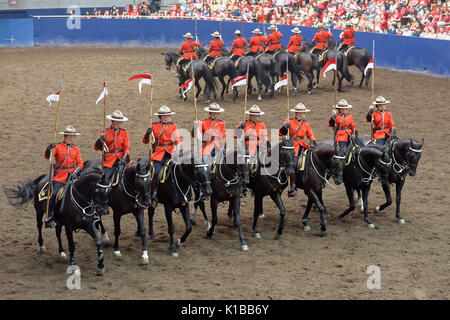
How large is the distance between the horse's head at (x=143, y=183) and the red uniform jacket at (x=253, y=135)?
213 centimetres

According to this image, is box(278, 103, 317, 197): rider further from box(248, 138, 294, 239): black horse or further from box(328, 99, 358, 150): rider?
box(328, 99, 358, 150): rider

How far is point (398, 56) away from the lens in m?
27.9

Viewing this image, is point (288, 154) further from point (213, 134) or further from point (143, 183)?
point (143, 183)

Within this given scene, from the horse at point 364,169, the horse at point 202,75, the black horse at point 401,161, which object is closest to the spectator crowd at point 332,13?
the horse at point 202,75

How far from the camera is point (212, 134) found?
1207 cm

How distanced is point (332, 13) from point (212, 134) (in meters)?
21.1

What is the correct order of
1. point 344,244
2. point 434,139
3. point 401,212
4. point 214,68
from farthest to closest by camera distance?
point 214,68, point 434,139, point 401,212, point 344,244

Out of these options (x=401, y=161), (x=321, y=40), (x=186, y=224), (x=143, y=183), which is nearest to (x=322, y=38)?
(x=321, y=40)

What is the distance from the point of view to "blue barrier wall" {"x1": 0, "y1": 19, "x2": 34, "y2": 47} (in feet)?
118

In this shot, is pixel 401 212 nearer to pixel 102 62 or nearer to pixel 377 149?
pixel 377 149

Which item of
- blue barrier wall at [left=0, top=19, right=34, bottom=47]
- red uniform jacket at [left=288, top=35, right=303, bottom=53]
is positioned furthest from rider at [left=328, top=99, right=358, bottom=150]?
blue barrier wall at [left=0, top=19, right=34, bottom=47]

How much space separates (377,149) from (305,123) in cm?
151

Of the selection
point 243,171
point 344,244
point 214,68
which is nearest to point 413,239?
point 344,244

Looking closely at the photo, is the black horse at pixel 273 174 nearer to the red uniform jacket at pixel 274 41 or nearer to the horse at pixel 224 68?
the horse at pixel 224 68
